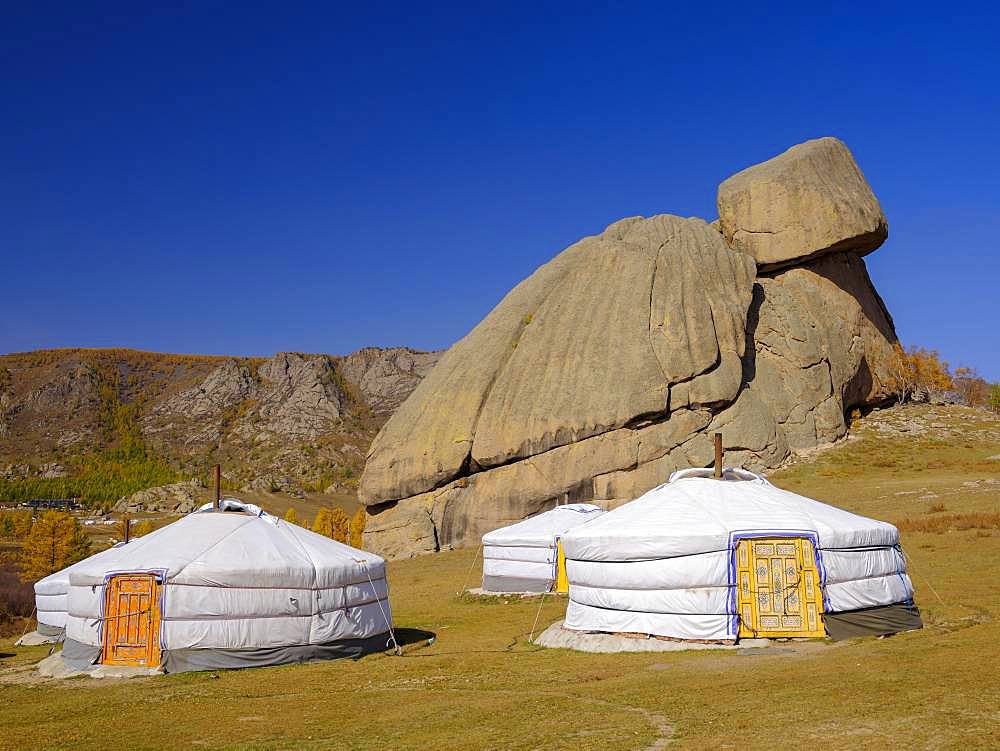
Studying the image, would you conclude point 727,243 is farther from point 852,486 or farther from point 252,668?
point 252,668

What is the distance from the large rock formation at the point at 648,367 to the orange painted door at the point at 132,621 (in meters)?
22.1

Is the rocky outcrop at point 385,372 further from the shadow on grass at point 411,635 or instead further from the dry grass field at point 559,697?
the dry grass field at point 559,697

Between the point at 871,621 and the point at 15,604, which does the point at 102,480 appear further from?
the point at 871,621

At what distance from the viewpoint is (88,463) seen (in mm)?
112562

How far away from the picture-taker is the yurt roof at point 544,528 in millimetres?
23984

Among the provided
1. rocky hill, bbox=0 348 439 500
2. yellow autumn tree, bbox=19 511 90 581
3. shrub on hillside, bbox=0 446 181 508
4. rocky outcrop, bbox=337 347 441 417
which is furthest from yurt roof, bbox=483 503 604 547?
rocky outcrop, bbox=337 347 441 417

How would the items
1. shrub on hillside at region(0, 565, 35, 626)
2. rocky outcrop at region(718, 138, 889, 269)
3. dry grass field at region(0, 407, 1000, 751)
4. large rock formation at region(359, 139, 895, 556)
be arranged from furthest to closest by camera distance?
rocky outcrop at region(718, 138, 889, 269) → large rock formation at region(359, 139, 895, 556) → shrub on hillside at region(0, 565, 35, 626) → dry grass field at region(0, 407, 1000, 751)

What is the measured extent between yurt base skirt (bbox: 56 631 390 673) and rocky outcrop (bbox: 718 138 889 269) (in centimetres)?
3102

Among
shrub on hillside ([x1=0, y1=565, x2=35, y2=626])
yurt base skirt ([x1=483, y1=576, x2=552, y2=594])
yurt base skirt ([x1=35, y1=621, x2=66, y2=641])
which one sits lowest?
shrub on hillside ([x1=0, y1=565, x2=35, y2=626])

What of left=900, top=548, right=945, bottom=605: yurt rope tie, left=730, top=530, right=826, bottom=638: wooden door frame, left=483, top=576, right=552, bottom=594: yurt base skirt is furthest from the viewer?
left=483, top=576, right=552, bottom=594: yurt base skirt

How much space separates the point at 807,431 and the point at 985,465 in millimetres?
6594

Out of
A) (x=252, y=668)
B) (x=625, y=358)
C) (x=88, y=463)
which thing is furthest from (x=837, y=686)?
(x=88, y=463)

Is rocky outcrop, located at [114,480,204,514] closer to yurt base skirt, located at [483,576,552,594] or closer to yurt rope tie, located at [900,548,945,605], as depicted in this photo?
yurt base skirt, located at [483,576,552,594]

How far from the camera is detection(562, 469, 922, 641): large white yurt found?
13.7m
